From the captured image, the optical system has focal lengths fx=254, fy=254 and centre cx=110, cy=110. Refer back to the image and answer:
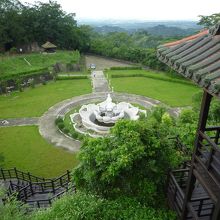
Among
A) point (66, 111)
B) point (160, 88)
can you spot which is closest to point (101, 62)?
point (160, 88)

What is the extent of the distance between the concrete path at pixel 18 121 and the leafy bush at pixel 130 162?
18.0 metres

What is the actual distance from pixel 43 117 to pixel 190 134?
18922mm

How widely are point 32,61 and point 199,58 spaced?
47.1m

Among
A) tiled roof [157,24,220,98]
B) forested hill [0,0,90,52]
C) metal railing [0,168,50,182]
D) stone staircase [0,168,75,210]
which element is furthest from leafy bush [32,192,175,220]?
forested hill [0,0,90,52]

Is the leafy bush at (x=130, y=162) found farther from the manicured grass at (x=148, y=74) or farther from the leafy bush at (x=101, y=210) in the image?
the manicured grass at (x=148, y=74)

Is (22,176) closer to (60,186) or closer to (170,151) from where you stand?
(60,186)

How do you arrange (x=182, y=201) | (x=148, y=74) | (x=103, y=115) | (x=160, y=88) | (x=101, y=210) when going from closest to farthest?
(x=182, y=201), (x=101, y=210), (x=103, y=115), (x=160, y=88), (x=148, y=74)

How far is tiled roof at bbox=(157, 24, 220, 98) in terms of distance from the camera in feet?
14.8

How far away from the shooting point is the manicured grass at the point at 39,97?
29453mm

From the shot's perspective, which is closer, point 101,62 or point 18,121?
point 18,121

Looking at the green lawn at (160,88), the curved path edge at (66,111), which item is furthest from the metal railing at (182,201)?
the green lawn at (160,88)

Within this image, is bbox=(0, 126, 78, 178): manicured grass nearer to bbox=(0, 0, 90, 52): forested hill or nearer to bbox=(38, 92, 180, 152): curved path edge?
bbox=(38, 92, 180, 152): curved path edge

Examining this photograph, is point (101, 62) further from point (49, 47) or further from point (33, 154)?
point (33, 154)

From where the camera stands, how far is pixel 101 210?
8.95 meters
